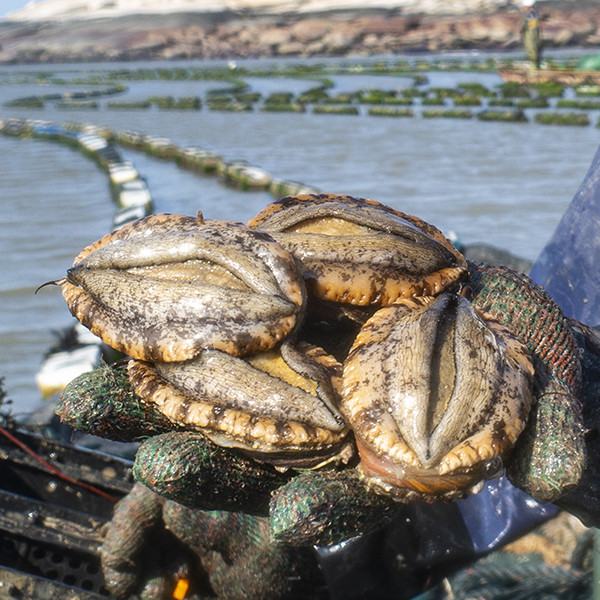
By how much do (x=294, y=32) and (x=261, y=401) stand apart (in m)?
54.9

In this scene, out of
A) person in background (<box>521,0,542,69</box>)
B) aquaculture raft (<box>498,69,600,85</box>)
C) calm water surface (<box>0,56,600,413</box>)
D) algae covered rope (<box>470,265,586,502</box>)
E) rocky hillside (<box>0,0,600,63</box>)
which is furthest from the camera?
rocky hillside (<box>0,0,600,63</box>)

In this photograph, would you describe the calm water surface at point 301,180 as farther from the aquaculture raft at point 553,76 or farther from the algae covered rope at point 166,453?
the aquaculture raft at point 553,76

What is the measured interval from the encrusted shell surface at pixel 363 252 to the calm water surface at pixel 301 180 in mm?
3338

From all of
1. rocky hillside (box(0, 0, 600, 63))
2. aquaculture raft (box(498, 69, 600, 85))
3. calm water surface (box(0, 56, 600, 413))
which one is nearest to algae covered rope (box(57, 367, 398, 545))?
calm water surface (box(0, 56, 600, 413))

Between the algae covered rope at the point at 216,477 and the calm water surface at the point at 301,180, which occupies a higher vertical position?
the algae covered rope at the point at 216,477

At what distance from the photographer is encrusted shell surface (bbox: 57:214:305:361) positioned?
1274 mm

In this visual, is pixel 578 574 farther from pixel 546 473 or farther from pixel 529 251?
pixel 529 251

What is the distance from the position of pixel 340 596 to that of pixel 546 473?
103 cm

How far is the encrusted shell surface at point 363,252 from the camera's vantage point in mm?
1360

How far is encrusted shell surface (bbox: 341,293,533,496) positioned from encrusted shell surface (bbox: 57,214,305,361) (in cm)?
16

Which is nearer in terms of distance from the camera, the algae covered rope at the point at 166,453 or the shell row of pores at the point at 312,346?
the shell row of pores at the point at 312,346

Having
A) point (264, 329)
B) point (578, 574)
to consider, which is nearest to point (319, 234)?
point (264, 329)

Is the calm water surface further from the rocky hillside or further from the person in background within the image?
the rocky hillside

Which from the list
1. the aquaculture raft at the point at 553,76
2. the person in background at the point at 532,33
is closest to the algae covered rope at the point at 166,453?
the aquaculture raft at the point at 553,76
